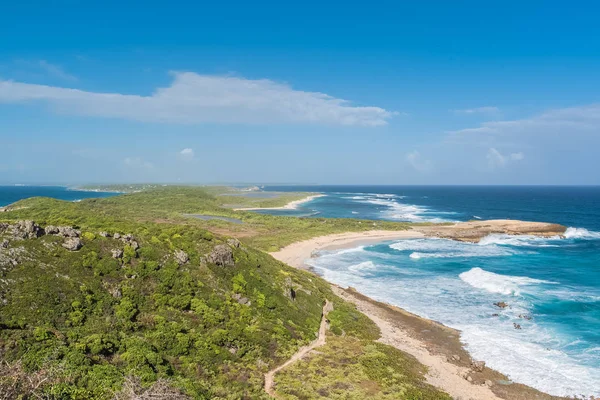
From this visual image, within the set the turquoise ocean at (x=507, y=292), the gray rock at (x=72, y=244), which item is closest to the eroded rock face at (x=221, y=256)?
the gray rock at (x=72, y=244)

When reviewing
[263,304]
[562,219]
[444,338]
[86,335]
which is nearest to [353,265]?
[444,338]

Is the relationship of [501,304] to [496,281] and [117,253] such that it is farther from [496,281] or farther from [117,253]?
[117,253]

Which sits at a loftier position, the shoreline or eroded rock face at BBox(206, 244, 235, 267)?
eroded rock face at BBox(206, 244, 235, 267)

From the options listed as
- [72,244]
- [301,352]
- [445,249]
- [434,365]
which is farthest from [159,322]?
[445,249]

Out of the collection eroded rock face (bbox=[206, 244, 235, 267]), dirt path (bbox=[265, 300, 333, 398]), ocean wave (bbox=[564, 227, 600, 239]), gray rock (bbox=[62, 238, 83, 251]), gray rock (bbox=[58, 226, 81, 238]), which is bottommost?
dirt path (bbox=[265, 300, 333, 398])

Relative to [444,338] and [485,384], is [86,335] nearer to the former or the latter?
[485,384]

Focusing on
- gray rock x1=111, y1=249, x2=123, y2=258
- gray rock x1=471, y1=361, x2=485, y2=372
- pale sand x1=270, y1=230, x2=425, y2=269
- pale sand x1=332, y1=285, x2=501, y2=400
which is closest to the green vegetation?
pale sand x1=332, y1=285, x2=501, y2=400

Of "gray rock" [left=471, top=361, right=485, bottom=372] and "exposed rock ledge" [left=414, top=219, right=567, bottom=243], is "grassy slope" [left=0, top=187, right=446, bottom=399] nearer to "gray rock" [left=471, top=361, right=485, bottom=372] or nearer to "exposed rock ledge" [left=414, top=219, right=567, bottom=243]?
"gray rock" [left=471, top=361, right=485, bottom=372]
